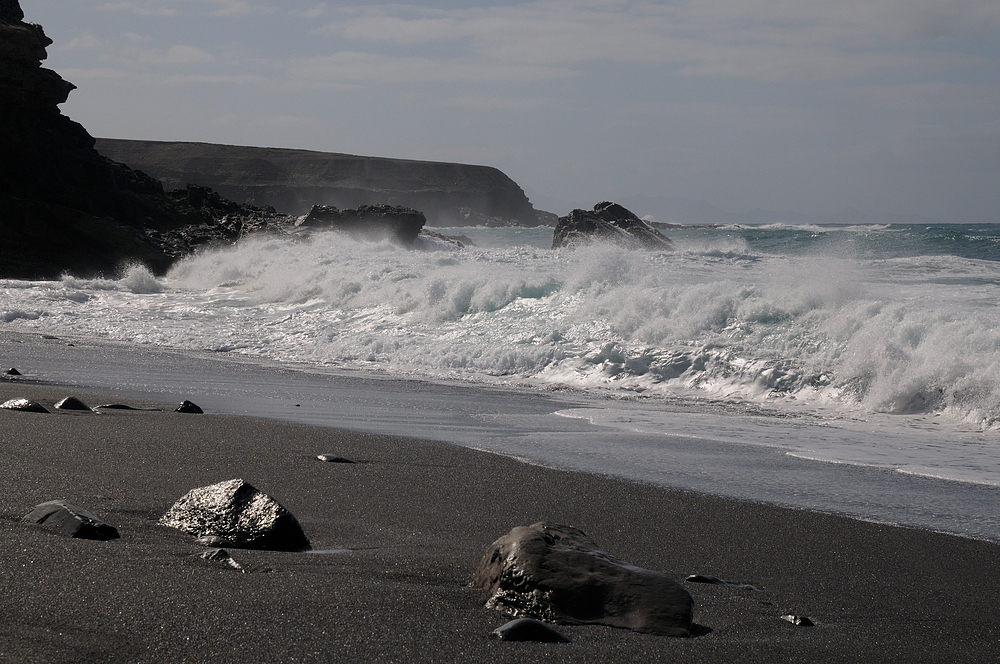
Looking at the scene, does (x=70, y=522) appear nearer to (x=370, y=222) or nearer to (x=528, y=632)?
(x=528, y=632)

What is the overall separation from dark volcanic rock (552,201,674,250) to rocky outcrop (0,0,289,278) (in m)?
9.34

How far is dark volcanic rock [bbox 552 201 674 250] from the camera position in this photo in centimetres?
2914

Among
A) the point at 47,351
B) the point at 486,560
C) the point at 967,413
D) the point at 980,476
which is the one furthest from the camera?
the point at 47,351

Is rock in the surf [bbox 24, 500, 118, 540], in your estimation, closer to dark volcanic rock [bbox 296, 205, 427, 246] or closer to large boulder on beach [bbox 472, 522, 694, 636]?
large boulder on beach [bbox 472, 522, 694, 636]

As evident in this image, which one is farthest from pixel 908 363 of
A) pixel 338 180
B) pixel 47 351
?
pixel 338 180

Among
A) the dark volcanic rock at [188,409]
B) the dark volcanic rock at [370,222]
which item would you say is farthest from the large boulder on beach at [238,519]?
the dark volcanic rock at [370,222]

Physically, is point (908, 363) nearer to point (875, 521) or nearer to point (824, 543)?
point (875, 521)

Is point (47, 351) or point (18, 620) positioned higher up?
point (18, 620)

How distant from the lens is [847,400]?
8.70 metres

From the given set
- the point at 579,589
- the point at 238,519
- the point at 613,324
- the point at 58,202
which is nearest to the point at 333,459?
the point at 238,519

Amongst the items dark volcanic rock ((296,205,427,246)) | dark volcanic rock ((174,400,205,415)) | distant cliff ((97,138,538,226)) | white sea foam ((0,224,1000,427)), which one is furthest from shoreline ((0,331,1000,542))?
distant cliff ((97,138,538,226))

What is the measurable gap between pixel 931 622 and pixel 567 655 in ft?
4.43

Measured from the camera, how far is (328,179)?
357 ft

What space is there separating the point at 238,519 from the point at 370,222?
91.5 feet
